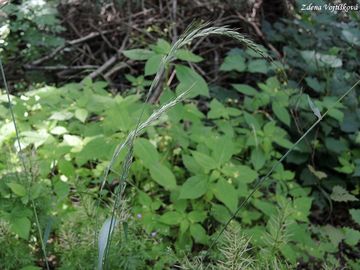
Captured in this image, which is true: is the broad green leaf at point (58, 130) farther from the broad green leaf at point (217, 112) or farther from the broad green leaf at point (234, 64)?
the broad green leaf at point (234, 64)

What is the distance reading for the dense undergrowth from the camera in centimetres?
158

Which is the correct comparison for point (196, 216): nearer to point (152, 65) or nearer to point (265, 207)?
point (265, 207)

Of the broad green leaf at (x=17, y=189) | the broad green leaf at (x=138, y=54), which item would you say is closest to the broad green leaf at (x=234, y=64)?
the broad green leaf at (x=138, y=54)

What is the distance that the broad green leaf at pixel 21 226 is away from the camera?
156 centimetres

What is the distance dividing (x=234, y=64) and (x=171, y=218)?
1.33 m

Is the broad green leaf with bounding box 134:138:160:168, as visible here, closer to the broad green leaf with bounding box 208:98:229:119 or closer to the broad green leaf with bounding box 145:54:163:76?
the broad green leaf with bounding box 145:54:163:76

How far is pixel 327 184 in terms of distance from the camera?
274 centimetres

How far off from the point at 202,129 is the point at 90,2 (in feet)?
7.25

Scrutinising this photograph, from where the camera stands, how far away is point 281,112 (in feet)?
8.40

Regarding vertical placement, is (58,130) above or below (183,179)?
above

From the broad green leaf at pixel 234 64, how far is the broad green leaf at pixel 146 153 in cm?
108

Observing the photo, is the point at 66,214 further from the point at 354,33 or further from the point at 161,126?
the point at 354,33

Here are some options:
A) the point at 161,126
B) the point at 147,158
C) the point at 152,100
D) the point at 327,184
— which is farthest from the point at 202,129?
the point at 327,184

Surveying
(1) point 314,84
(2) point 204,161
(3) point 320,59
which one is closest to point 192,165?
(2) point 204,161
